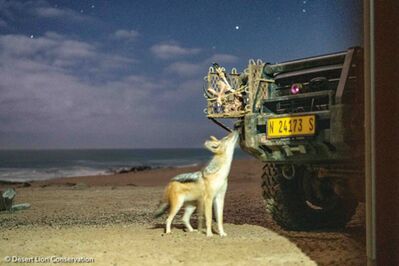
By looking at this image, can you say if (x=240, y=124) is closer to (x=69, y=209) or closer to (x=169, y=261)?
(x=169, y=261)

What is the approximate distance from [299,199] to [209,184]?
114 cm

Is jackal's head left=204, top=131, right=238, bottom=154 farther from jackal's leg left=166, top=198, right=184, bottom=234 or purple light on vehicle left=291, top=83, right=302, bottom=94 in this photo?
purple light on vehicle left=291, top=83, right=302, bottom=94

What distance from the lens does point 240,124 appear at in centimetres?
542

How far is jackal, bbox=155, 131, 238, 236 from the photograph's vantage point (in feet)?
17.3

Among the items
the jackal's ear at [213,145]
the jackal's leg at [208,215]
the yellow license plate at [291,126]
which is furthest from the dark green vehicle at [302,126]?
the jackal's leg at [208,215]

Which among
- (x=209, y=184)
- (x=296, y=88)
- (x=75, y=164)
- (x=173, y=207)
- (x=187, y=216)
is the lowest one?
(x=75, y=164)

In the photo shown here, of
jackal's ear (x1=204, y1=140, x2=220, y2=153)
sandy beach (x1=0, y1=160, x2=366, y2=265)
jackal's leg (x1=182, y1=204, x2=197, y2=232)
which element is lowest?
sandy beach (x1=0, y1=160, x2=366, y2=265)

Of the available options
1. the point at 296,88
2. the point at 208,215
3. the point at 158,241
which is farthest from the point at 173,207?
the point at 296,88

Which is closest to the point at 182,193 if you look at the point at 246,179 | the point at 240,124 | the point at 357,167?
the point at 240,124

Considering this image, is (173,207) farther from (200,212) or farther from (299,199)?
(299,199)

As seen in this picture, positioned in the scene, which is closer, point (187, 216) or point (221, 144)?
point (221, 144)

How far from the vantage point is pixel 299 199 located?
579 cm

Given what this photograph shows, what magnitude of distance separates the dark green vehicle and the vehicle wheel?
11mm

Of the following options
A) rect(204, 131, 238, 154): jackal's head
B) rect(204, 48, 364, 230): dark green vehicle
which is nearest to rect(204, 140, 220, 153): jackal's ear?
rect(204, 131, 238, 154): jackal's head
